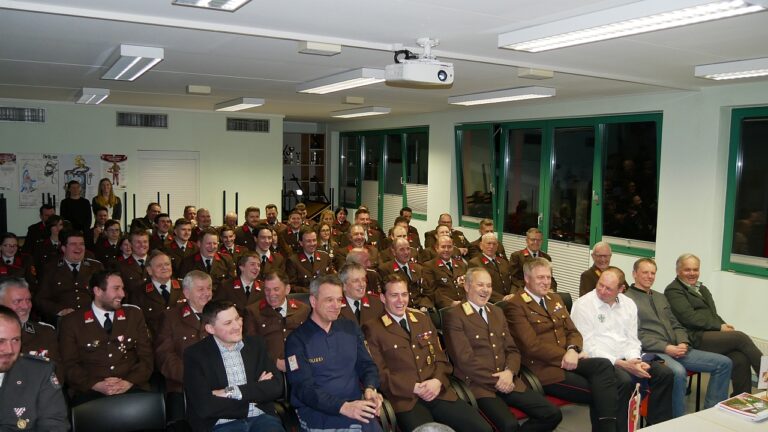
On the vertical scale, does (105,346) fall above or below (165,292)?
below

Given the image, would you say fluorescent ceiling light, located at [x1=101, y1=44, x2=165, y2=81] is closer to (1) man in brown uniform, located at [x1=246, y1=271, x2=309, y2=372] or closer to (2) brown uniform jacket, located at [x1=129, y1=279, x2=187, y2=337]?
(2) brown uniform jacket, located at [x1=129, y1=279, x2=187, y2=337]

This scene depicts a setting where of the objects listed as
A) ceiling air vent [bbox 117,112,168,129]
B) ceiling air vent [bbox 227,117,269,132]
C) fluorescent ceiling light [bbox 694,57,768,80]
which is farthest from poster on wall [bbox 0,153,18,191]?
fluorescent ceiling light [bbox 694,57,768,80]

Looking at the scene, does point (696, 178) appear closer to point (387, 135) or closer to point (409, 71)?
point (409, 71)

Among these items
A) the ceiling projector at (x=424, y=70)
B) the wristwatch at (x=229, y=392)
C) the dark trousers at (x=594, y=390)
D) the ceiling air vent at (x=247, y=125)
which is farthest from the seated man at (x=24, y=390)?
the ceiling air vent at (x=247, y=125)

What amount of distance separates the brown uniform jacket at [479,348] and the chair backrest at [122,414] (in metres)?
1.88

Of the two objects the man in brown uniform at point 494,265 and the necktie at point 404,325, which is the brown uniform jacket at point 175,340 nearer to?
the necktie at point 404,325

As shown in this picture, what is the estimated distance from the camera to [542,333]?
455 cm

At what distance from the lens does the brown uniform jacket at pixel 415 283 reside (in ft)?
20.5

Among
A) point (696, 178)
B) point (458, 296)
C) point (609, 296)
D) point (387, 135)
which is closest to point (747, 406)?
point (609, 296)

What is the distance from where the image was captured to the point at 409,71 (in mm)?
4105

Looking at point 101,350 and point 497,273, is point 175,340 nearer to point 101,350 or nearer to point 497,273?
point 101,350

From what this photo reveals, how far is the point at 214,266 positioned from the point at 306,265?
0.98 metres

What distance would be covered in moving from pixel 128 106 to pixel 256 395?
829cm

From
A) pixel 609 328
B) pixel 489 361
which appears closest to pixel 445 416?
pixel 489 361
